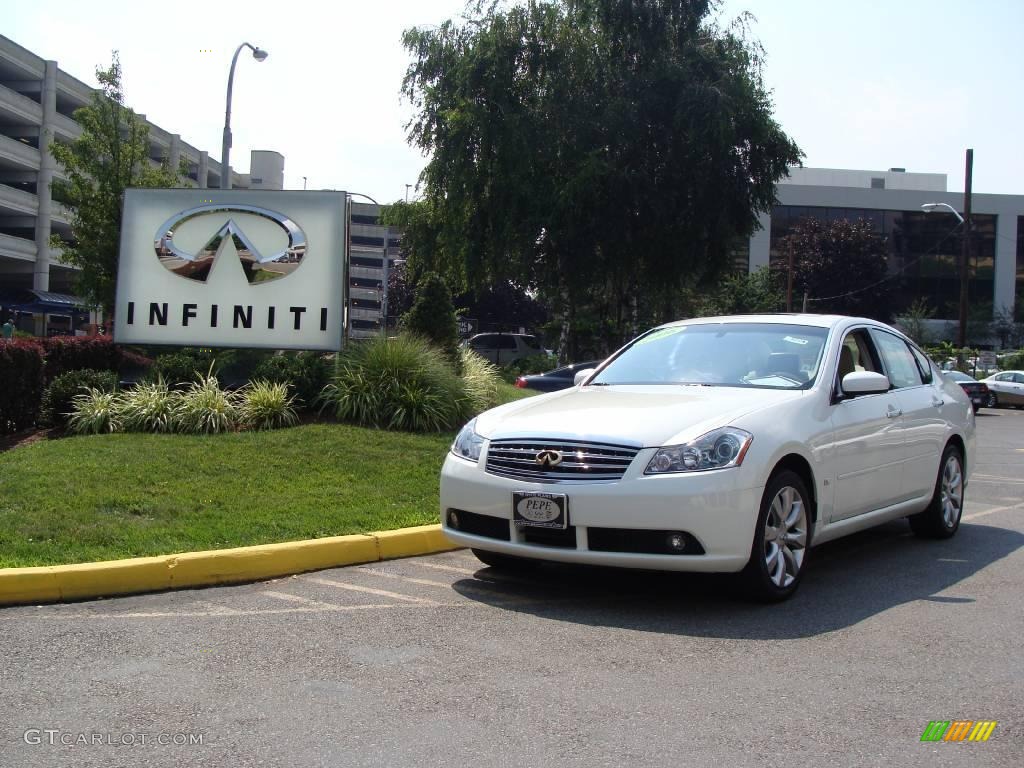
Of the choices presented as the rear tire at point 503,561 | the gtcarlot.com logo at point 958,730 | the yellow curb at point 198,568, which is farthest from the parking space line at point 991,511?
the gtcarlot.com logo at point 958,730

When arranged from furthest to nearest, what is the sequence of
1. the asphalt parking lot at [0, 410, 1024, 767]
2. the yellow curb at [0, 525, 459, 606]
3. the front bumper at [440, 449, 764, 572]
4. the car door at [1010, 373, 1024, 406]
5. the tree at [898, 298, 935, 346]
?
the tree at [898, 298, 935, 346]
the car door at [1010, 373, 1024, 406]
the yellow curb at [0, 525, 459, 606]
the front bumper at [440, 449, 764, 572]
the asphalt parking lot at [0, 410, 1024, 767]

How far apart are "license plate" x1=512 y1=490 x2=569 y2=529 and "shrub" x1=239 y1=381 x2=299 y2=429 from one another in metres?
6.01

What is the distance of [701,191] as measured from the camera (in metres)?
26.0

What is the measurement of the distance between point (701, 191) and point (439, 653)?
74.0 ft

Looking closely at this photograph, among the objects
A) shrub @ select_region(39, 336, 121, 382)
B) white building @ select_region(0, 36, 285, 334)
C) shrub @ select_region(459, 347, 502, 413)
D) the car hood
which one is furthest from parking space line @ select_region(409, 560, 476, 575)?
white building @ select_region(0, 36, 285, 334)

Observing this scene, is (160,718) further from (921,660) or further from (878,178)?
(878,178)

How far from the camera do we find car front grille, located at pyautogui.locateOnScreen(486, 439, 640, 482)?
545cm

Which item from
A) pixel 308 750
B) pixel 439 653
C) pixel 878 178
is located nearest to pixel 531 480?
pixel 439 653

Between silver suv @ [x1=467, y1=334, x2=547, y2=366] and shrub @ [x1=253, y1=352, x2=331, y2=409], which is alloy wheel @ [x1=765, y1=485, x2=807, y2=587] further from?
silver suv @ [x1=467, y1=334, x2=547, y2=366]

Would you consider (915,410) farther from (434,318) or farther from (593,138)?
(593,138)

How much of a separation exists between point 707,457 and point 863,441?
1618 mm

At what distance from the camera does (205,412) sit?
11.0 m

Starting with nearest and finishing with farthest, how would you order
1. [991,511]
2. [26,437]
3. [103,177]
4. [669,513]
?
1. [669,513]
2. [991,511]
3. [26,437]
4. [103,177]

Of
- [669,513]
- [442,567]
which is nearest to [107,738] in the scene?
[669,513]
